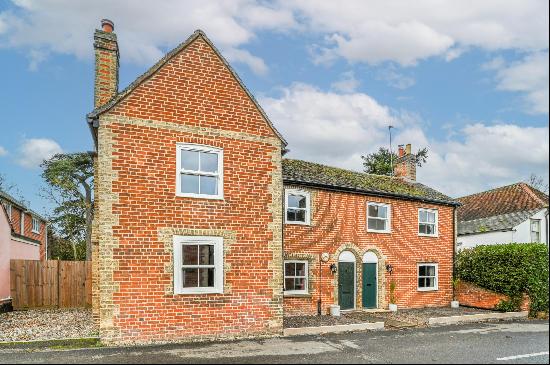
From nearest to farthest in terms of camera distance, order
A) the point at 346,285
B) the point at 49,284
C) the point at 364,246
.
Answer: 1. the point at 346,285
2. the point at 364,246
3. the point at 49,284

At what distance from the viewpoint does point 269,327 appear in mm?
13203

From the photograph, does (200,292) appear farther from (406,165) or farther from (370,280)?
(406,165)

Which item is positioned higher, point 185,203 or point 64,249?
point 185,203

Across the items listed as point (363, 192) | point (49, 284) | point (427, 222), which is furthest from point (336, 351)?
point (49, 284)

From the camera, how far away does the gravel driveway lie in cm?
1304

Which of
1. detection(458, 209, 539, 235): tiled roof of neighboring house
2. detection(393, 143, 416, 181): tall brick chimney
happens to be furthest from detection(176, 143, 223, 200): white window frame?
detection(458, 209, 539, 235): tiled roof of neighboring house

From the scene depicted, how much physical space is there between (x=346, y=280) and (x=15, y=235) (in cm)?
1737

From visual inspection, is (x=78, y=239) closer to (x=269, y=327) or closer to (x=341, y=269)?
(x=341, y=269)

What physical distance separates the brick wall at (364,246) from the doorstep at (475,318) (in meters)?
3.31

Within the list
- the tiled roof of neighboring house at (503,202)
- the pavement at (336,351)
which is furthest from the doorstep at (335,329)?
the tiled roof of neighboring house at (503,202)

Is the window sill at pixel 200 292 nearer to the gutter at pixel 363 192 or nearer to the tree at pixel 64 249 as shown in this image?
the gutter at pixel 363 192

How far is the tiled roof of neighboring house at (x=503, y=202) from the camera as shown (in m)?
32.1

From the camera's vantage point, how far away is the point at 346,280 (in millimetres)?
19094

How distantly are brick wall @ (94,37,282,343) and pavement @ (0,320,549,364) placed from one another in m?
0.77
